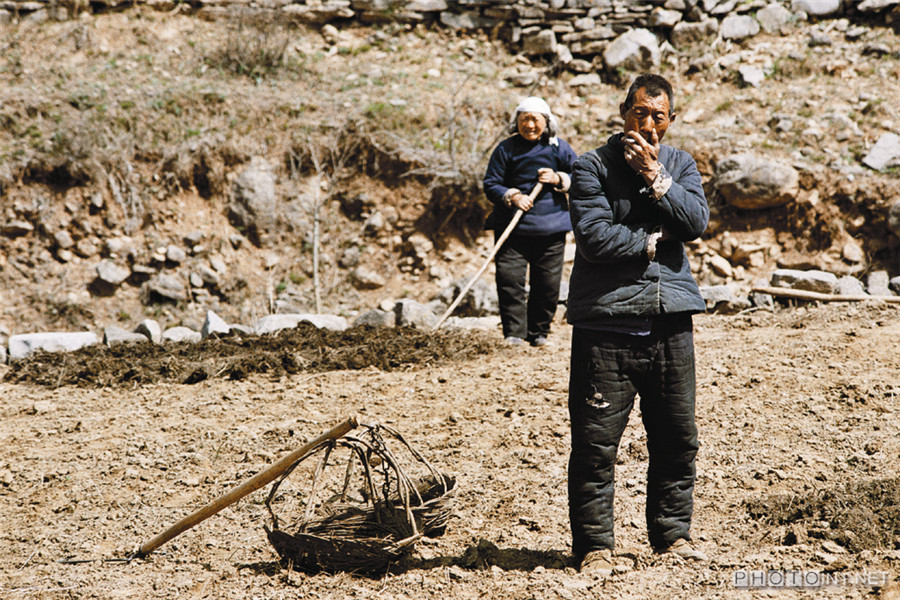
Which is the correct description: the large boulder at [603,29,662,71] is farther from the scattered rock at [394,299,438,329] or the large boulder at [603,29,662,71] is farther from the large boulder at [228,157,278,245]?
the scattered rock at [394,299,438,329]

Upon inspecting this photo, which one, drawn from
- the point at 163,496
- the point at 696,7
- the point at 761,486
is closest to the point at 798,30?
the point at 696,7

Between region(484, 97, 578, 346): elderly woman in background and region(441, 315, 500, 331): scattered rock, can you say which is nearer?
region(484, 97, 578, 346): elderly woman in background

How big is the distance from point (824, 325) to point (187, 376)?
463 cm

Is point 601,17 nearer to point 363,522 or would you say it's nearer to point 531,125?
point 531,125

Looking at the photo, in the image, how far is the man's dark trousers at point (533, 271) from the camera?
19.2ft

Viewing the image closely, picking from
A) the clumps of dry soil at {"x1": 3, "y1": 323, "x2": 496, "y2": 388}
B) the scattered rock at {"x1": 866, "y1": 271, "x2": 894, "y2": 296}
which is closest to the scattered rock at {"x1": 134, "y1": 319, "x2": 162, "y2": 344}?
the clumps of dry soil at {"x1": 3, "y1": 323, "x2": 496, "y2": 388}

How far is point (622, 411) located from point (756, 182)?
613 cm

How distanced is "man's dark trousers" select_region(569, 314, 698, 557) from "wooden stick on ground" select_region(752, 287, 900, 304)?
14.0 feet

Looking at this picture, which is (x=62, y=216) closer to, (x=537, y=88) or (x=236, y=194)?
(x=236, y=194)

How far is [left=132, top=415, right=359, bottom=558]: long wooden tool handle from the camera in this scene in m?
2.99

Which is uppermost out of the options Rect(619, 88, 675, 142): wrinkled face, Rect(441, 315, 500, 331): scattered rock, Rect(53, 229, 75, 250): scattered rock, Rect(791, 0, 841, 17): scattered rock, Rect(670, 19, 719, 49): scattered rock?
Rect(791, 0, 841, 17): scattered rock

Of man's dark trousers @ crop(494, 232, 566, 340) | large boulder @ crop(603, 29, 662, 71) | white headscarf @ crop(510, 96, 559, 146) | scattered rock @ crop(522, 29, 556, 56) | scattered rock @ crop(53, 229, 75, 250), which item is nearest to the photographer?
white headscarf @ crop(510, 96, 559, 146)

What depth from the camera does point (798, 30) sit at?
10492 mm

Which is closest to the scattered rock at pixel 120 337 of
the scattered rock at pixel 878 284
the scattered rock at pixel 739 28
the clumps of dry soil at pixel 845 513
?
the clumps of dry soil at pixel 845 513
